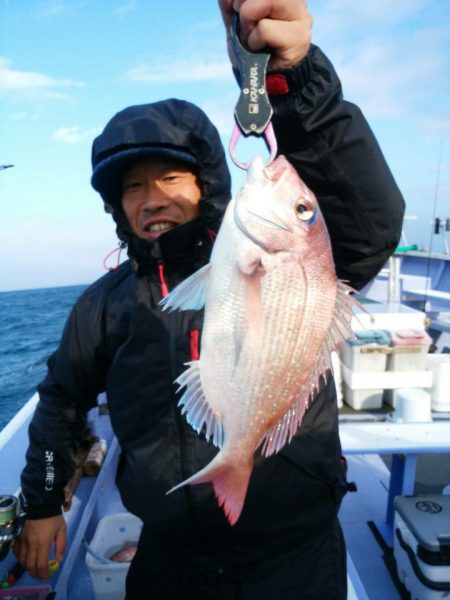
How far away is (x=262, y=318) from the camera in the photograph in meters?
1.34

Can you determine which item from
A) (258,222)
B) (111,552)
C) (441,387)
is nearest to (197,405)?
(258,222)

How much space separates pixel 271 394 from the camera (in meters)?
1.35

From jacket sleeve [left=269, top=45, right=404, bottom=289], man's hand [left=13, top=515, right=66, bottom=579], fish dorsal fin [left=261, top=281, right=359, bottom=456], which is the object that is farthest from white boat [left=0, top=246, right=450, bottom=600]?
fish dorsal fin [left=261, top=281, right=359, bottom=456]

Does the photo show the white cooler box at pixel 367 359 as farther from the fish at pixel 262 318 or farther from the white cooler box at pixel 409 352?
the fish at pixel 262 318

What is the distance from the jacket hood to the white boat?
0.97 m

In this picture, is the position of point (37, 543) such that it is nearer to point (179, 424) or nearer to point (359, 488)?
point (179, 424)

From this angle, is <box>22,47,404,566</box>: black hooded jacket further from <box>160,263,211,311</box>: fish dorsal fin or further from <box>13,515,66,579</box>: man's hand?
<box>160,263,211,311</box>: fish dorsal fin

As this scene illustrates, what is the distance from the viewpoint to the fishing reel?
189 cm

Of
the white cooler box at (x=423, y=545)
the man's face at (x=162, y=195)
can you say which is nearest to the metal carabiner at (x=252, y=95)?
the man's face at (x=162, y=195)

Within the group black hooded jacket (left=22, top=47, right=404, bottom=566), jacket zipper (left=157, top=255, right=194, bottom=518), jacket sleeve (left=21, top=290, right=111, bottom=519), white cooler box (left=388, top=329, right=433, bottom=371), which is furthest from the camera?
white cooler box (left=388, top=329, right=433, bottom=371)

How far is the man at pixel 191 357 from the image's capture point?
1554 millimetres

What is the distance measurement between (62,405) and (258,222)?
151 cm

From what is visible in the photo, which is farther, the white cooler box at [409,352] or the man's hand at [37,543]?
the white cooler box at [409,352]

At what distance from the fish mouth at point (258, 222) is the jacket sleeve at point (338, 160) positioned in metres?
0.30
